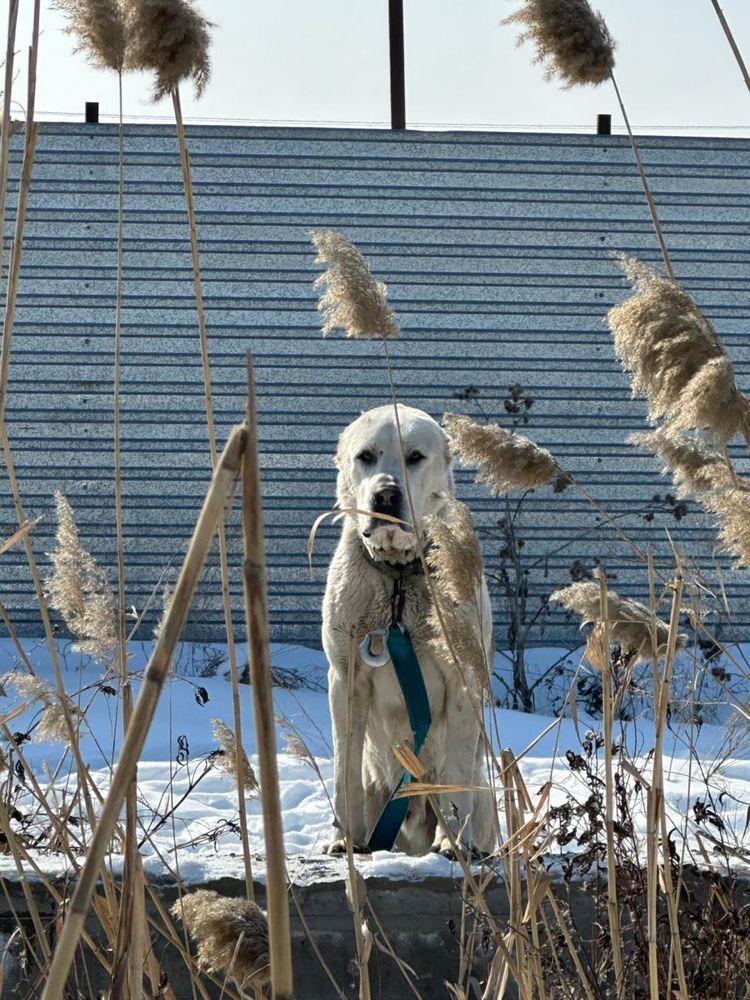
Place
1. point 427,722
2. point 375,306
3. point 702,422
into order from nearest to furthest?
point 702,422 < point 375,306 < point 427,722

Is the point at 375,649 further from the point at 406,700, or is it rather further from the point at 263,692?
the point at 263,692

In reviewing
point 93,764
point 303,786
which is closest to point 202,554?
point 303,786

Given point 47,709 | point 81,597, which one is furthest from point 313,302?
point 47,709

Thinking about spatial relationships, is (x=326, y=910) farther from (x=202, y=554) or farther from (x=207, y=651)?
(x=207, y=651)

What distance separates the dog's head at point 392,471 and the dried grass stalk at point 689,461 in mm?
1640

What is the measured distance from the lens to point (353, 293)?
186cm

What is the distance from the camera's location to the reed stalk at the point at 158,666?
0.77m

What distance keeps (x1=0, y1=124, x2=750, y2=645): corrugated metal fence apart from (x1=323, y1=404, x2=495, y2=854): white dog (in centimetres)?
481

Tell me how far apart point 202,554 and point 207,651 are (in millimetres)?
7155

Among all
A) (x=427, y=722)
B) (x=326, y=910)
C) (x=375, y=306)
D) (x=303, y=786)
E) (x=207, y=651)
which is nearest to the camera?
(x=375, y=306)

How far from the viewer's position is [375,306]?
1.86 metres

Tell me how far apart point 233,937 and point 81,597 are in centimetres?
79

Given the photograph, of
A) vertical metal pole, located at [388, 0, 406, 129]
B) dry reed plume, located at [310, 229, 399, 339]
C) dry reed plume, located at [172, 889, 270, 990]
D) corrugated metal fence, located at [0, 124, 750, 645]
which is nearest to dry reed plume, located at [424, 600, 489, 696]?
dry reed plume, located at [310, 229, 399, 339]

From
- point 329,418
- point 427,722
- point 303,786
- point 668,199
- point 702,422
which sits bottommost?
point 303,786
